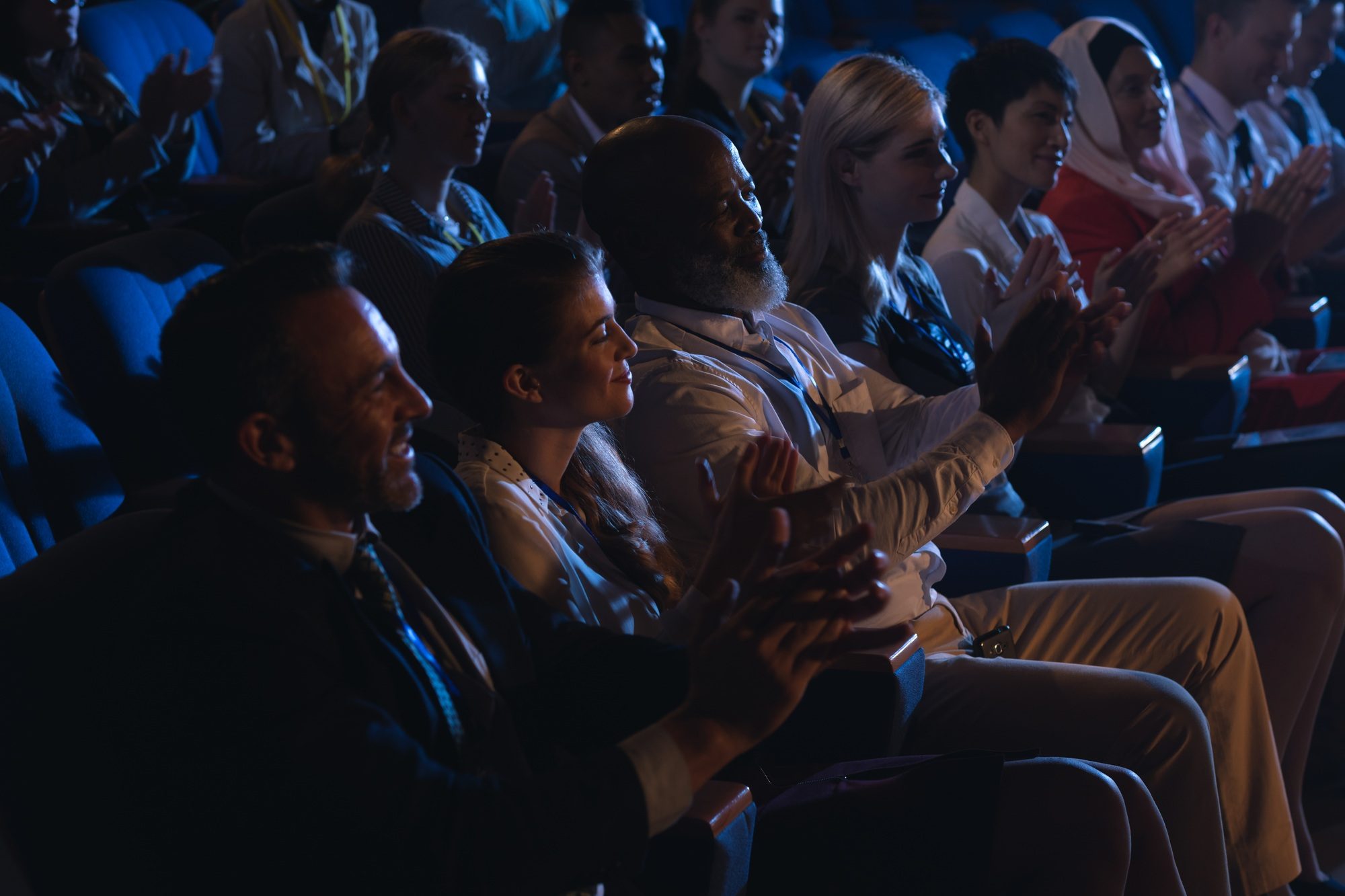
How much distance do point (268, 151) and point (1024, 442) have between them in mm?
1794

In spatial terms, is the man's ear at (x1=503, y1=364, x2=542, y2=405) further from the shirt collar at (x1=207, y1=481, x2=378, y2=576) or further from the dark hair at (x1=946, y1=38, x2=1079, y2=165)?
the dark hair at (x1=946, y1=38, x2=1079, y2=165)

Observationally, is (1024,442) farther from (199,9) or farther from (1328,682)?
(199,9)

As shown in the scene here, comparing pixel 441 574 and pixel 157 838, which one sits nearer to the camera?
pixel 157 838

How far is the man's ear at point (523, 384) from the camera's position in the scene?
3.74ft

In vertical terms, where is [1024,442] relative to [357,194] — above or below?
below

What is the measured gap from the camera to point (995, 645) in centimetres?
155

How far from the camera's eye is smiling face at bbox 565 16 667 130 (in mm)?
2703

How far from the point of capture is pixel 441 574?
3.18 feet

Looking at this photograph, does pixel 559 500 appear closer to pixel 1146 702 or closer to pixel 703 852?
pixel 703 852

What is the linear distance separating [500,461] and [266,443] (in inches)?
12.6

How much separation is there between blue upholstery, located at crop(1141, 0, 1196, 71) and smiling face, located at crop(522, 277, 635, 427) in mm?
4440

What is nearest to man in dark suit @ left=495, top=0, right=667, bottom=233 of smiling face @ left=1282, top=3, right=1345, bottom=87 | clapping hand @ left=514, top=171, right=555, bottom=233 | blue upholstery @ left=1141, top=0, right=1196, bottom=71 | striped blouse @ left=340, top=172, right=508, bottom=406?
clapping hand @ left=514, top=171, right=555, bottom=233

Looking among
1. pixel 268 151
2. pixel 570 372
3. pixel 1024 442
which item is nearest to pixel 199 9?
pixel 268 151

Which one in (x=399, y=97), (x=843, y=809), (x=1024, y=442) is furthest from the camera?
(x=399, y=97)
